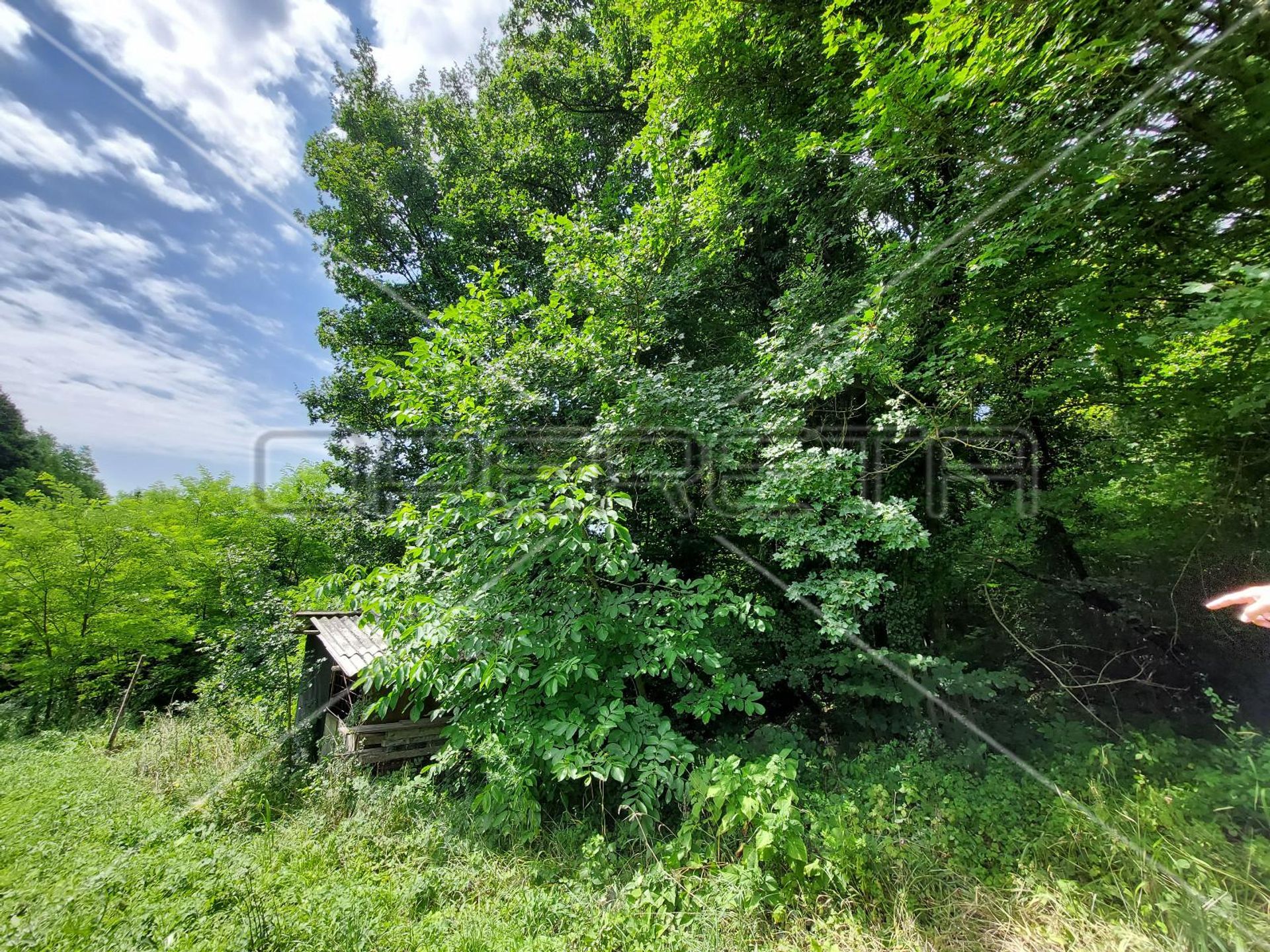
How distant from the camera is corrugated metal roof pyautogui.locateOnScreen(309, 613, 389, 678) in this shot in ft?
14.9

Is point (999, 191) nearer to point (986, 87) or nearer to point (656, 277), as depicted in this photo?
point (986, 87)

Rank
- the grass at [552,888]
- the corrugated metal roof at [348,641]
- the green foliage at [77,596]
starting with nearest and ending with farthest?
1. the grass at [552,888]
2. the corrugated metal roof at [348,641]
3. the green foliage at [77,596]

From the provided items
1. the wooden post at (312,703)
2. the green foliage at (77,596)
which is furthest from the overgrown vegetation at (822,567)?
the green foliage at (77,596)

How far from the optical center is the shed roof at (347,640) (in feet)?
14.9

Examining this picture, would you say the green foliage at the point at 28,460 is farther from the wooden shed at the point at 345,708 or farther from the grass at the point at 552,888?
the grass at the point at 552,888

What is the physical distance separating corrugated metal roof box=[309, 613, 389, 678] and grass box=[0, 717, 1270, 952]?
4.38ft

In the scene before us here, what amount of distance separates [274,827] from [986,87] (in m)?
7.83

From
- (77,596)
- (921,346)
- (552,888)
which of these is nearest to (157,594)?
(77,596)

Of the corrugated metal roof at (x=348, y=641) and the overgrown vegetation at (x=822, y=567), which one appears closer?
the overgrown vegetation at (x=822, y=567)

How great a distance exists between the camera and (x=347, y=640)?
5.38 metres

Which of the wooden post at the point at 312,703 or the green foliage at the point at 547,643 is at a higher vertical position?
the green foliage at the point at 547,643

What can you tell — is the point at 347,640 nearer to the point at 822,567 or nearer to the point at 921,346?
the point at 822,567

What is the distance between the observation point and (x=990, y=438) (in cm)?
409

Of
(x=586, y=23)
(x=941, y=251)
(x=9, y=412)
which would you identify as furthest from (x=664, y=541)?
(x=9, y=412)
